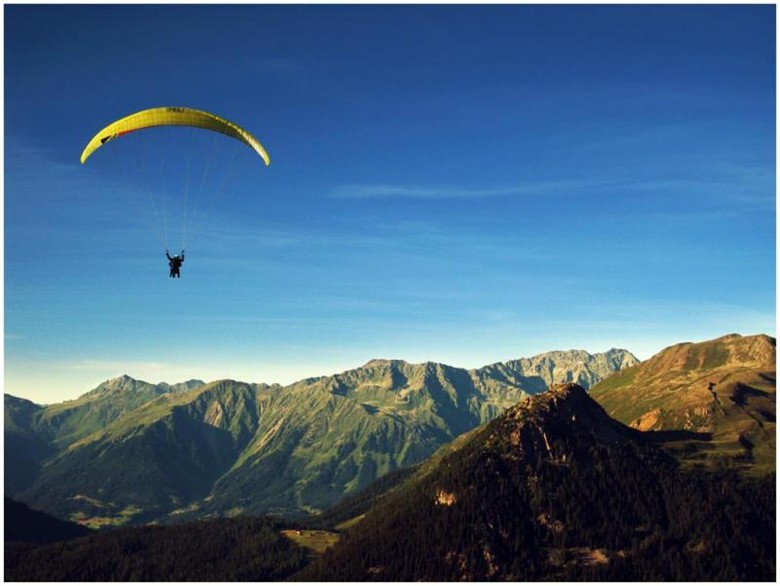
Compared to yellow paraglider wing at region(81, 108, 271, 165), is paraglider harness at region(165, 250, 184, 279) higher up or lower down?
lower down

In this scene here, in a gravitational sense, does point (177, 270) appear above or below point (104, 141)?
below

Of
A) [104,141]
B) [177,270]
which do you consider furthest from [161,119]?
[177,270]

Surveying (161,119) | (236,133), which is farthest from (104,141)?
(236,133)

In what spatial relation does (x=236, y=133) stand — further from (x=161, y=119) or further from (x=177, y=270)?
(x=177, y=270)

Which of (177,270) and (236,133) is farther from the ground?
(236,133)

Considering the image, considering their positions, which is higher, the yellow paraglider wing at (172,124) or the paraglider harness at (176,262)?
the yellow paraglider wing at (172,124)
